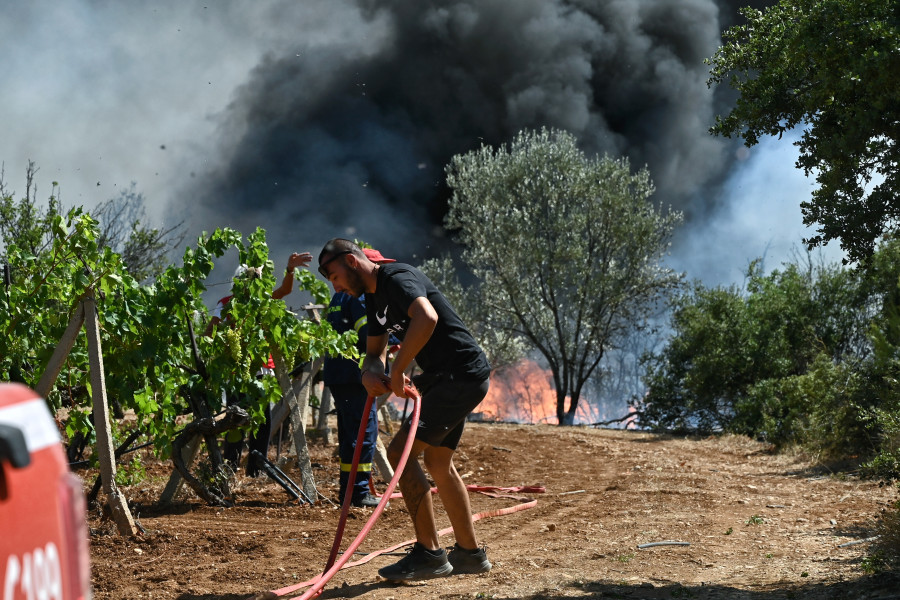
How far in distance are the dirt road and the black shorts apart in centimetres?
79

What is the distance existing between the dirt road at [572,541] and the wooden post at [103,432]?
14cm

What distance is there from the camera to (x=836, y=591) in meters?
4.20

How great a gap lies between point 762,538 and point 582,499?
226 centimetres

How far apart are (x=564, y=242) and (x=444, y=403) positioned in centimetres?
2086

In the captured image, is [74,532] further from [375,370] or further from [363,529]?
[375,370]

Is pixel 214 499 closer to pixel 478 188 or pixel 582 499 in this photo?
pixel 582 499

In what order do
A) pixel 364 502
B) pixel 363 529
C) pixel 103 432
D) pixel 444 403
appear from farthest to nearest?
pixel 364 502, pixel 103 432, pixel 444 403, pixel 363 529

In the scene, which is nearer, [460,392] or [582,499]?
[460,392]

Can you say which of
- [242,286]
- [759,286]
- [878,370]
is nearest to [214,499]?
[242,286]

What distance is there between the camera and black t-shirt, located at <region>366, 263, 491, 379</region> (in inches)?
170

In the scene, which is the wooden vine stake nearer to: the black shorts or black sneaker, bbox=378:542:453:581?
Result: black sneaker, bbox=378:542:453:581

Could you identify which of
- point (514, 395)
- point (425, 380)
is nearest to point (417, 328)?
point (425, 380)

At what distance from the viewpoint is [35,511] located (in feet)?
4.66

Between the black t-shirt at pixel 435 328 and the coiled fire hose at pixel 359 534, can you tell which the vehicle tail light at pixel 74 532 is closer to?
the coiled fire hose at pixel 359 534
